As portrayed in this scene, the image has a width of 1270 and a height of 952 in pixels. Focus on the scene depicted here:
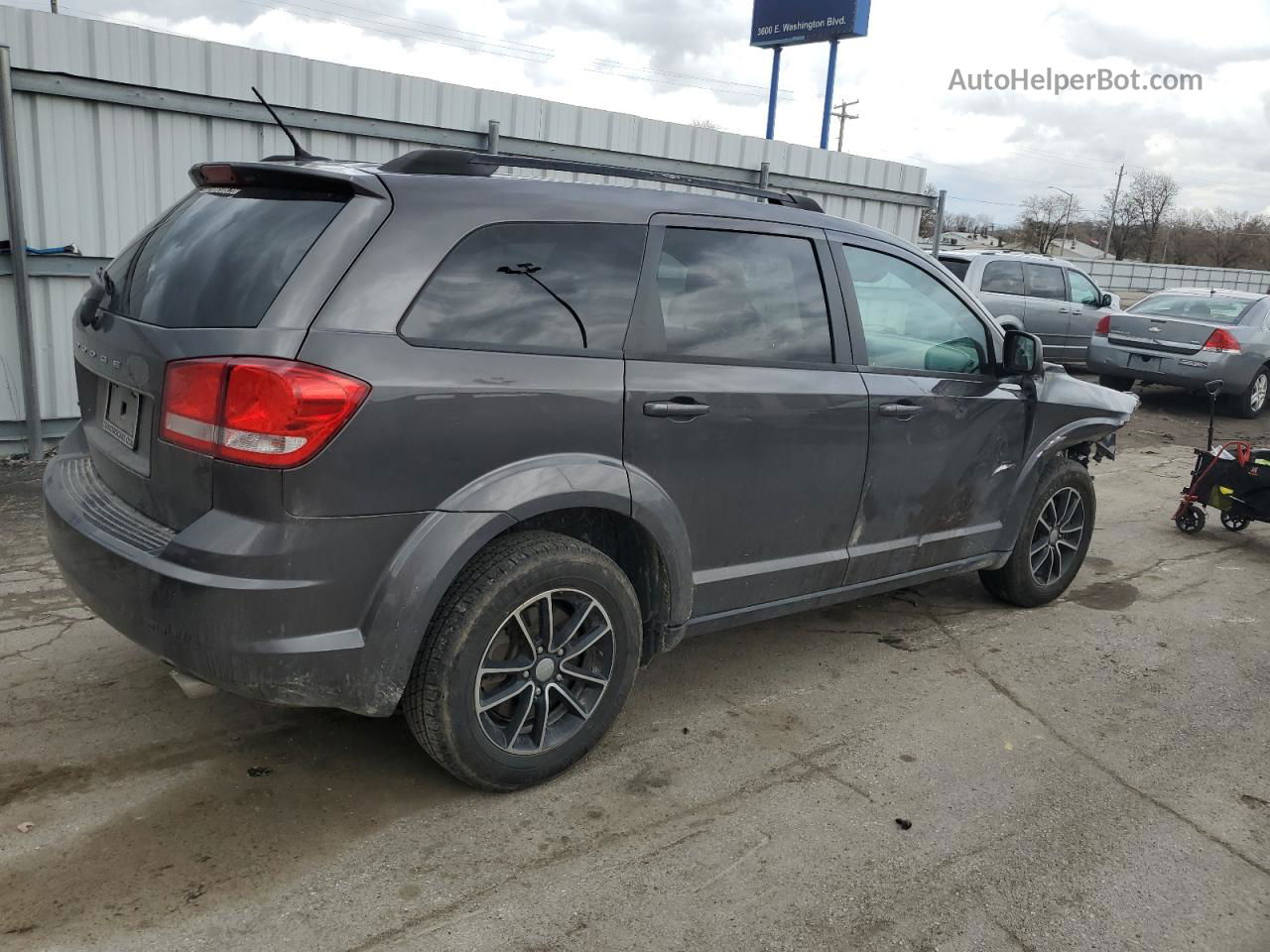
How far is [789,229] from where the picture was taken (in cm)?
387

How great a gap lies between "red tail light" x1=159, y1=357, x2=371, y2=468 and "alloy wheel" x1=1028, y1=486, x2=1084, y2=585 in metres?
3.67

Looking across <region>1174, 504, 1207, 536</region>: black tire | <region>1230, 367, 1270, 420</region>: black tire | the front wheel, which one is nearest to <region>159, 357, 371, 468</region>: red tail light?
<region>1174, 504, 1207, 536</region>: black tire

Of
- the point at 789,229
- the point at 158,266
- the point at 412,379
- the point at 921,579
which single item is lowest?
the point at 921,579

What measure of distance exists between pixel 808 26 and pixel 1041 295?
7.39 meters

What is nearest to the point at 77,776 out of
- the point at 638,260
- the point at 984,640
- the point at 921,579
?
the point at 638,260

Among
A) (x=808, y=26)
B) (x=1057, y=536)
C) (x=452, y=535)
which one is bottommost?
(x=1057, y=536)

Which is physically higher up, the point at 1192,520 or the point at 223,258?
the point at 223,258

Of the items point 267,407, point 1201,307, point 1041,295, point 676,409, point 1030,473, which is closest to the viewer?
point 267,407

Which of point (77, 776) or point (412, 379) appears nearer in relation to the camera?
point (412, 379)

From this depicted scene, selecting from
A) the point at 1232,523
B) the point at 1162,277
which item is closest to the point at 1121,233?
the point at 1162,277

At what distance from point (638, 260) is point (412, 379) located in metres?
0.96

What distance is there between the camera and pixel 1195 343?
12.3 m

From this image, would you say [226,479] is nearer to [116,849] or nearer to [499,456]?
[499,456]

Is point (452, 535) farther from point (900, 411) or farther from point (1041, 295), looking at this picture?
point (1041, 295)
